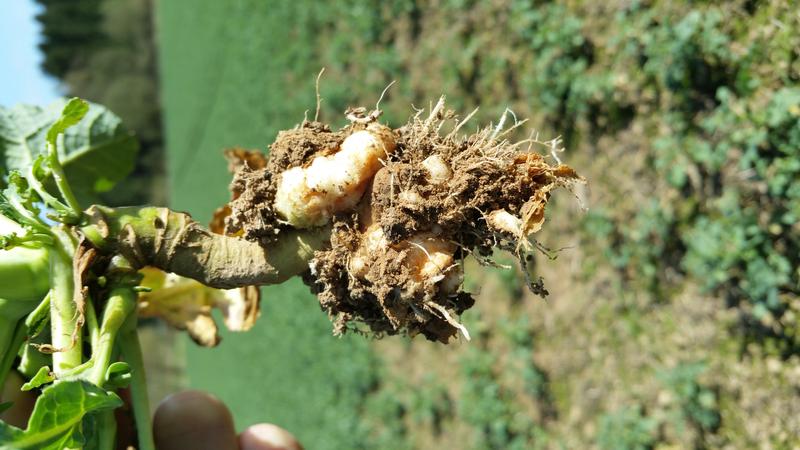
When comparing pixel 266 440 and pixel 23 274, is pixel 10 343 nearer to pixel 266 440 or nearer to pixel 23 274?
pixel 23 274

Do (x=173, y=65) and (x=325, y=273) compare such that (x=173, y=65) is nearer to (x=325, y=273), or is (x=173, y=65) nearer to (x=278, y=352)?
(x=278, y=352)

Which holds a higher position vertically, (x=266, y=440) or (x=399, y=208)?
(x=399, y=208)

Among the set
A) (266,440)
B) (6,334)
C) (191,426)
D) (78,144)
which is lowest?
(266,440)

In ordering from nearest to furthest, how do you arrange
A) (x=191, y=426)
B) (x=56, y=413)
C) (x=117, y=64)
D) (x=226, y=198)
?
1. (x=56, y=413)
2. (x=191, y=426)
3. (x=226, y=198)
4. (x=117, y=64)

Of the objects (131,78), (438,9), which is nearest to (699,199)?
(438,9)

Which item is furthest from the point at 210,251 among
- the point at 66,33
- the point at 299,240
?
the point at 66,33

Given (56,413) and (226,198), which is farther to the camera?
(226,198)

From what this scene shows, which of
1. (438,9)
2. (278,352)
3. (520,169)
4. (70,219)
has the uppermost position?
(438,9)

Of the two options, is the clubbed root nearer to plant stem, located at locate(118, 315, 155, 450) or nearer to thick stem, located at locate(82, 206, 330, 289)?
thick stem, located at locate(82, 206, 330, 289)
